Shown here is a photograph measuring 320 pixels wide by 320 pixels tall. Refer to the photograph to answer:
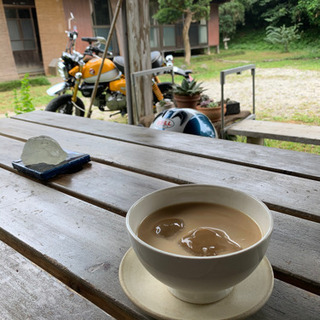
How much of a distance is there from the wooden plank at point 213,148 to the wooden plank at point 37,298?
555mm

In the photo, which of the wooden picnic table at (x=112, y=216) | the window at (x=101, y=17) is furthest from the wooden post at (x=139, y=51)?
the window at (x=101, y=17)

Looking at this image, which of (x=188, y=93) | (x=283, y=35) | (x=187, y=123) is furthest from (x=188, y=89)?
(x=283, y=35)

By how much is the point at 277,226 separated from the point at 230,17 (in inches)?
538

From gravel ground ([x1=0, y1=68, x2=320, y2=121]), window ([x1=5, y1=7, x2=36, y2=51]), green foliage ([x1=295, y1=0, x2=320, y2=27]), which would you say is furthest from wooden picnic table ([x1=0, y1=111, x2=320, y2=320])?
window ([x1=5, y1=7, x2=36, y2=51])

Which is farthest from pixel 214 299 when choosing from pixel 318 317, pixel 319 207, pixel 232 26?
pixel 232 26

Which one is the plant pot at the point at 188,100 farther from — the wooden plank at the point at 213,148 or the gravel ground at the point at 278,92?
the gravel ground at the point at 278,92

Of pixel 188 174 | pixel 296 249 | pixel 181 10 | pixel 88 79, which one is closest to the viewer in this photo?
pixel 296 249

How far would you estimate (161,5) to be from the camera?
34.4 ft

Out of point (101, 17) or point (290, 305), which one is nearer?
point (290, 305)

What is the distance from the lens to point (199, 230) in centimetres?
40

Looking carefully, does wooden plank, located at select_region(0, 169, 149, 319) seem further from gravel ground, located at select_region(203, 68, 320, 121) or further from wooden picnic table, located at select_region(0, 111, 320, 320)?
gravel ground, located at select_region(203, 68, 320, 121)

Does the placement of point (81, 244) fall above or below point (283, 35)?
below

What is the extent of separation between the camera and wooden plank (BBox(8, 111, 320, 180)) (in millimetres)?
825

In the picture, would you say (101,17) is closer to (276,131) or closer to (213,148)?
(276,131)
